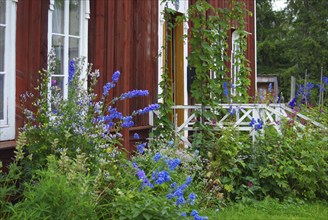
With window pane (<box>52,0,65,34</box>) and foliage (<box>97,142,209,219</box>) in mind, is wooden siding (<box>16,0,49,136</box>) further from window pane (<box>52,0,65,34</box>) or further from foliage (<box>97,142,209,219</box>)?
foliage (<box>97,142,209,219</box>)

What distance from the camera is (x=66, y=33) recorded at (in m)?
6.94

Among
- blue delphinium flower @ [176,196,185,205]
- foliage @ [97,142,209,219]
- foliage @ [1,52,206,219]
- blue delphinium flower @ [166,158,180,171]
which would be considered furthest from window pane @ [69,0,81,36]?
blue delphinium flower @ [176,196,185,205]

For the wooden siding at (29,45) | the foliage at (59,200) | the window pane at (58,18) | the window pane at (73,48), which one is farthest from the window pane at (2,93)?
the foliage at (59,200)

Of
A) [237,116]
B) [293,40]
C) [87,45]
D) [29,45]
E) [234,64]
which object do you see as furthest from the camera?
[293,40]

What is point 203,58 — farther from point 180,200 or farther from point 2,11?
point 180,200

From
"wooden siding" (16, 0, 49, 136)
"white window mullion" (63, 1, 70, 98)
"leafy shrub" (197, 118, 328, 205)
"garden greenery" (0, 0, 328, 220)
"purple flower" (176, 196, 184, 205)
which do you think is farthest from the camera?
"leafy shrub" (197, 118, 328, 205)

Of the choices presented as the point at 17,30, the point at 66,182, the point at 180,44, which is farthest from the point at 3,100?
the point at 180,44

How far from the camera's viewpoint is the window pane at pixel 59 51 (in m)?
6.80

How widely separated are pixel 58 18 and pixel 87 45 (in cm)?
63

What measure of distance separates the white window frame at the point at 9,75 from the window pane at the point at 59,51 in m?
0.83

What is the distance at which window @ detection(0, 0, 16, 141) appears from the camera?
5.92 metres

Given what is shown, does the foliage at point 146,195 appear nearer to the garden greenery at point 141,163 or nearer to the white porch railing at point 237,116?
the garden greenery at point 141,163

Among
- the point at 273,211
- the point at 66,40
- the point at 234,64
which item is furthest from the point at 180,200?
the point at 234,64

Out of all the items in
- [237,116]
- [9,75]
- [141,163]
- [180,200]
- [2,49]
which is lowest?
[180,200]
